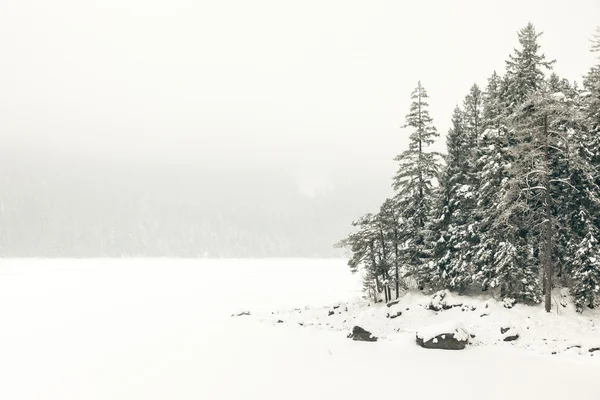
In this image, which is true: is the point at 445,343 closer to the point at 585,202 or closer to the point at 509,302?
the point at 509,302

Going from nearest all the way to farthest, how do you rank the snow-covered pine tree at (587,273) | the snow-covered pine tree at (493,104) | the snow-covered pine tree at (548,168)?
the snow-covered pine tree at (548,168), the snow-covered pine tree at (587,273), the snow-covered pine tree at (493,104)

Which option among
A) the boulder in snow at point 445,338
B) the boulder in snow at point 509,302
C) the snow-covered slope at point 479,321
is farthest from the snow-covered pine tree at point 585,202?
the boulder in snow at point 445,338

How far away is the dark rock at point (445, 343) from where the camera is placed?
18.2 metres

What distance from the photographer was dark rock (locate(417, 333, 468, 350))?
59.7 feet

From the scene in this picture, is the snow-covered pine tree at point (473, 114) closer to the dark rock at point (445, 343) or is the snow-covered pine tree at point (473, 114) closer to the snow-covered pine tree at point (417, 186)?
the snow-covered pine tree at point (417, 186)

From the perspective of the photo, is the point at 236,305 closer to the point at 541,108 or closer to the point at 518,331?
the point at 518,331

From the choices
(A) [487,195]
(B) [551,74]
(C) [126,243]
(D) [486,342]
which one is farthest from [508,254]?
(C) [126,243]

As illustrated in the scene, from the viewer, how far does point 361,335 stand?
21.5m

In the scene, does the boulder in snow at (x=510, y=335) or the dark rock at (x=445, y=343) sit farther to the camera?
the boulder in snow at (x=510, y=335)

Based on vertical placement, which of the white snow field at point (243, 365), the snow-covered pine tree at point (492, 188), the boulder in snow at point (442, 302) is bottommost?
the white snow field at point (243, 365)

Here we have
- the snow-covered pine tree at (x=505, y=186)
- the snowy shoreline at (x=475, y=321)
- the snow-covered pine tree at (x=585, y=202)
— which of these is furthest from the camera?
the snow-covered pine tree at (x=505, y=186)

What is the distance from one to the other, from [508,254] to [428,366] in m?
10.9

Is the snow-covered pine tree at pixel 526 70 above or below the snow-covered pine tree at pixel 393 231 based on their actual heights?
above

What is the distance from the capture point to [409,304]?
2788 centimetres
